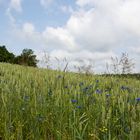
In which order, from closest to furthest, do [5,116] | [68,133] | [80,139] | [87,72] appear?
[80,139]
[68,133]
[5,116]
[87,72]

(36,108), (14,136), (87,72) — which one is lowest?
(14,136)

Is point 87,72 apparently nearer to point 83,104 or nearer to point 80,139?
point 83,104

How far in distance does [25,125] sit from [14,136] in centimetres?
23

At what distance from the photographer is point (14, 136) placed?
3459 millimetres

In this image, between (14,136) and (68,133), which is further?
(14,136)

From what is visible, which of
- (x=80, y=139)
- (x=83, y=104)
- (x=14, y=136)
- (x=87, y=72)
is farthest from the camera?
(x=87, y=72)

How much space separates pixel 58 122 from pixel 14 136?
0.45m

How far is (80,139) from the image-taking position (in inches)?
114

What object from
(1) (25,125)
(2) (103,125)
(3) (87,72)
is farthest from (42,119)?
(3) (87,72)

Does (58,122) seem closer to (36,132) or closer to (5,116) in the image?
(36,132)

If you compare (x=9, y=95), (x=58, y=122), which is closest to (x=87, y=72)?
(x=9, y=95)

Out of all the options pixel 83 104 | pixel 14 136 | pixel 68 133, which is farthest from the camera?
pixel 83 104

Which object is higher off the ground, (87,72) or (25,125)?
(87,72)

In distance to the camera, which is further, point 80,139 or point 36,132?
point 36,132
